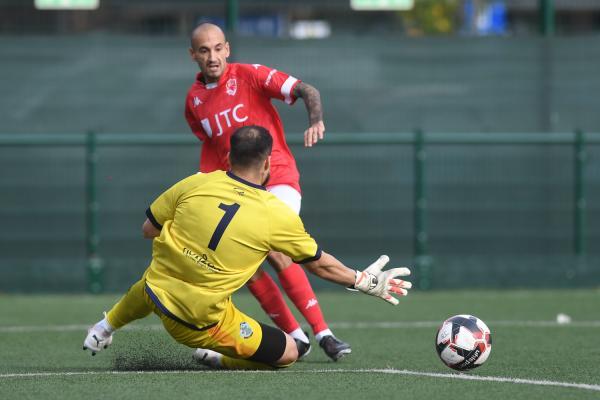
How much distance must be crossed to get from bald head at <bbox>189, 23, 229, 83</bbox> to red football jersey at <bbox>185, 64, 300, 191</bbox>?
0.38 feet

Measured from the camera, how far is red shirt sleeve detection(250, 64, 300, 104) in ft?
25.9

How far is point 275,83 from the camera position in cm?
795

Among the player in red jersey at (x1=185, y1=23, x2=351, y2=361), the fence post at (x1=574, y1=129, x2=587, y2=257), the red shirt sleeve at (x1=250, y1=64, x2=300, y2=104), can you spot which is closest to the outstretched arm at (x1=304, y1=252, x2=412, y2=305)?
the player in red jersey at (x1=185, y1=23, x2=351, y2=361)

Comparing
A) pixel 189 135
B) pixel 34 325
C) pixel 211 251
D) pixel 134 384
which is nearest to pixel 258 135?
pixel 211 251

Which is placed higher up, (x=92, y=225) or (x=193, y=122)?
(x=193, y=122)

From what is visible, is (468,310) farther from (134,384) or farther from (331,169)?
(134,384)

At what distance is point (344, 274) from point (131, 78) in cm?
763

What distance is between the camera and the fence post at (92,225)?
43.7ft

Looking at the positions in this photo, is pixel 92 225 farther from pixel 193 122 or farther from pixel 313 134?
pixel 313 134

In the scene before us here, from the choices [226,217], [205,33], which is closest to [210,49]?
[205,33]

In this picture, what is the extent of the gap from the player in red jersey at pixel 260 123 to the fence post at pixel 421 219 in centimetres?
563

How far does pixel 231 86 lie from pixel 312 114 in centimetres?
77

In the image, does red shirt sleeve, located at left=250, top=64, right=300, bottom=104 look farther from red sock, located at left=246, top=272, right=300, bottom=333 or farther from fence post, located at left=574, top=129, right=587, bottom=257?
fence post, located at left=574, top=129, right=587, bottom=257

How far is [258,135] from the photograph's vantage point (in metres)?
6.40
